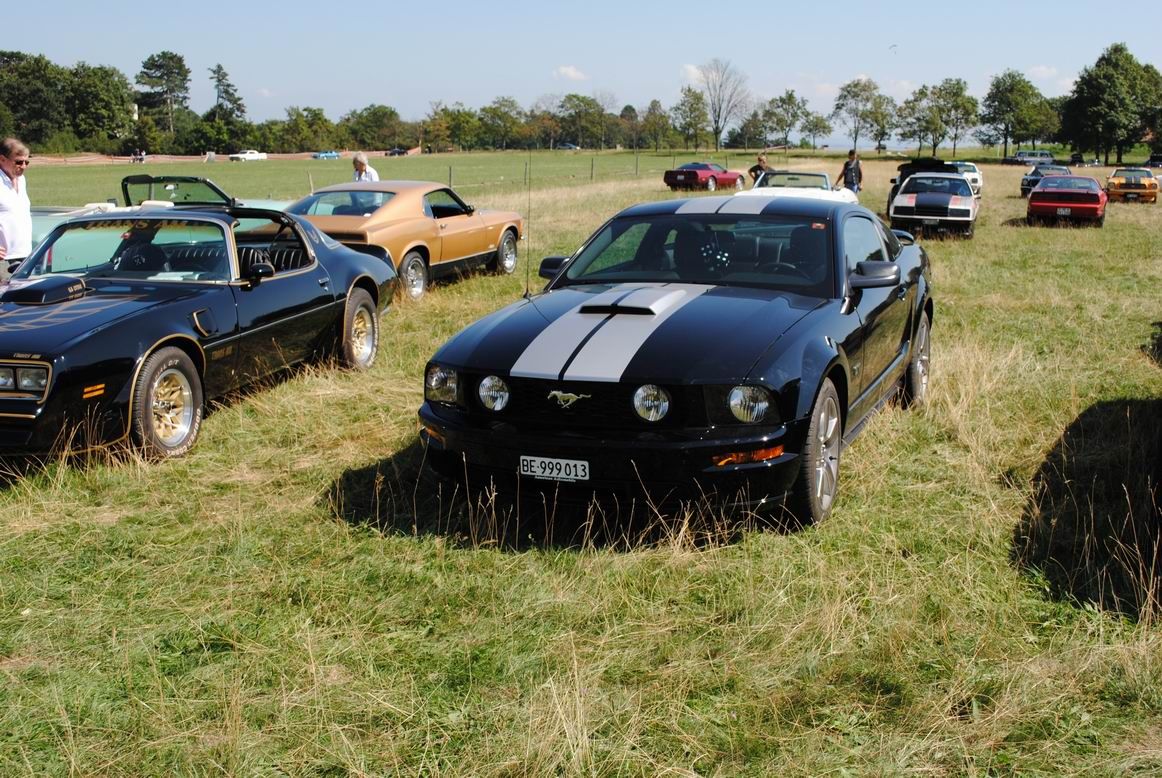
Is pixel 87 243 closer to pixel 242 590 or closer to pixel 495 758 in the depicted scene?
pixel 242 590

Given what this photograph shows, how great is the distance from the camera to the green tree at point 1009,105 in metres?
99.8

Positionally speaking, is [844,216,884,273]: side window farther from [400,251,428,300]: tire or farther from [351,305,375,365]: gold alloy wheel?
[400,251,428,300]: tire

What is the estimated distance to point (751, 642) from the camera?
11.8 feet

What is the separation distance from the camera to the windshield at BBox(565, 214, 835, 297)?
208 inches

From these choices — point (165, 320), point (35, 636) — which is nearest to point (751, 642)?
point (35, 636)

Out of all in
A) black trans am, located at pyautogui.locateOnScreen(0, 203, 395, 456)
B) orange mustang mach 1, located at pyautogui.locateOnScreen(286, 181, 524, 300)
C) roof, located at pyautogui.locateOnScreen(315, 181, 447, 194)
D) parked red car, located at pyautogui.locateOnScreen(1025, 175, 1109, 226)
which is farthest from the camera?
parked red car, located at pyautogui.locateOnScreen(1025, 175, 1109, 226)

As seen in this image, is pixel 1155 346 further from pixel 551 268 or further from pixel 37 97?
pixel 37 97

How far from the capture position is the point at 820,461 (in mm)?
4543

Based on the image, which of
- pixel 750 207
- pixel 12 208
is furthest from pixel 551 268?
pixel 12 208

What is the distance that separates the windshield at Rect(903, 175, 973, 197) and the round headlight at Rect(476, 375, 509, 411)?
645 inches

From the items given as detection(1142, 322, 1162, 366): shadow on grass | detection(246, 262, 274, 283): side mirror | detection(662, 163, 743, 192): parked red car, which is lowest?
detection(1142, 322, 1162, 366): shadow on grass

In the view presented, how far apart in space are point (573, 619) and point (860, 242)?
3149 mm

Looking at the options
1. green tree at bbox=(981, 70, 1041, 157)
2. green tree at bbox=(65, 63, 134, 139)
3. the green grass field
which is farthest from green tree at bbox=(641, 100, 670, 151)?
the green grass field

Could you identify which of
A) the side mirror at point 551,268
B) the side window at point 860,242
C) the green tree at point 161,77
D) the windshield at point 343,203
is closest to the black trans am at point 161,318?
the side mirror at point 551,268
